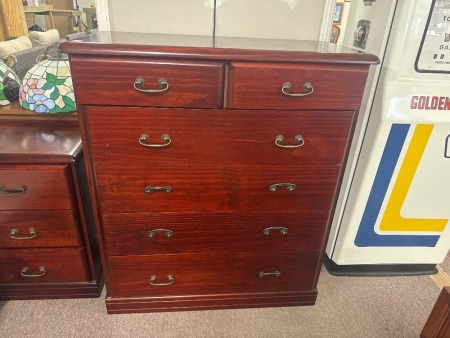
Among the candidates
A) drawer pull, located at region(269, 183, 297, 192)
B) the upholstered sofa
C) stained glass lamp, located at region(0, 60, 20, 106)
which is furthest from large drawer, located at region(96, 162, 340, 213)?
the upholstered sofa

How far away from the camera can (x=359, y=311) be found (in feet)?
4.67

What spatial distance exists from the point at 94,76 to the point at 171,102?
219 millimetres

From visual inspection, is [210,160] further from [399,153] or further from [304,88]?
[399,153]

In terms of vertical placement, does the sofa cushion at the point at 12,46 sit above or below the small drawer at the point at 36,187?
above

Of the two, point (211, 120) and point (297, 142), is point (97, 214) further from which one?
point (297, 142)

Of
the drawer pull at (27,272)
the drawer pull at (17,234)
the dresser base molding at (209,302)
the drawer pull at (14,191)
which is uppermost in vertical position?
the drawer pull at (14,191)

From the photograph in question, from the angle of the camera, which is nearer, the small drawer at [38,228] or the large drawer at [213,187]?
the large drawer at [213,187]

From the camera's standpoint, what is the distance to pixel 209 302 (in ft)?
4.49

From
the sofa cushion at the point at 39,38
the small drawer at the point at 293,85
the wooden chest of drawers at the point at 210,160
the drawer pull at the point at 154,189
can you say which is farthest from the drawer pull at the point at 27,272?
the sofa cushion at the point at 39,38

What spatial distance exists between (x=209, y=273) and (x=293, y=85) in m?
0.80

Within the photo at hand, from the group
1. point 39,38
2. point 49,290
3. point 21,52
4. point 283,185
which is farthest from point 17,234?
point 39,38

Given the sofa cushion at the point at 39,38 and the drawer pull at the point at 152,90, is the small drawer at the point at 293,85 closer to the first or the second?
the drawer pull at the point at 152,90

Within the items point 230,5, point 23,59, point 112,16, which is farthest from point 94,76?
point 23,59

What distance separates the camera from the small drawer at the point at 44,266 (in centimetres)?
127
